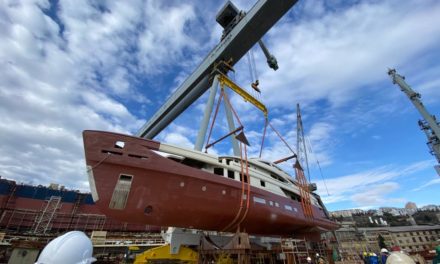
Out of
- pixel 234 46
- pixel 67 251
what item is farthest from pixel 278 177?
pixel 67 251

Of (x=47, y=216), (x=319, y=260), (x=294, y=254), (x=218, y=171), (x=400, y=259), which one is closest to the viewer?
(x=400, y=259)

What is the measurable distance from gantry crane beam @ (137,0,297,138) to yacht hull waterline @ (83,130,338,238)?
8348 millimetres

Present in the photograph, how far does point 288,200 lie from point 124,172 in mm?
7880

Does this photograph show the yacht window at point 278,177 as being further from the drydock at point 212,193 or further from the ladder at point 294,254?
the ladder at point 294,254

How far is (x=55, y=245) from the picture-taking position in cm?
301

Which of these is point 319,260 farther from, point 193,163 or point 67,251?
point 67,251

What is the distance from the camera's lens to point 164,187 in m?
6.55

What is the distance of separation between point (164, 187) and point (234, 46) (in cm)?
1039

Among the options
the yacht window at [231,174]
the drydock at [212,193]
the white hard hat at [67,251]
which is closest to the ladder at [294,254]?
the drydock at [212,193]

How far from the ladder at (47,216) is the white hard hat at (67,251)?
84.4 ft

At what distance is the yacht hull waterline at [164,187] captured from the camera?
6.21 m

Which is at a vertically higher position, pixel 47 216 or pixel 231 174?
pixel 231 174

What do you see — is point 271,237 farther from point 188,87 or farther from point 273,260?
point 188,87

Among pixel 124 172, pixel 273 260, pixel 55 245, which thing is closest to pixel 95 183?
pixel 124 172
